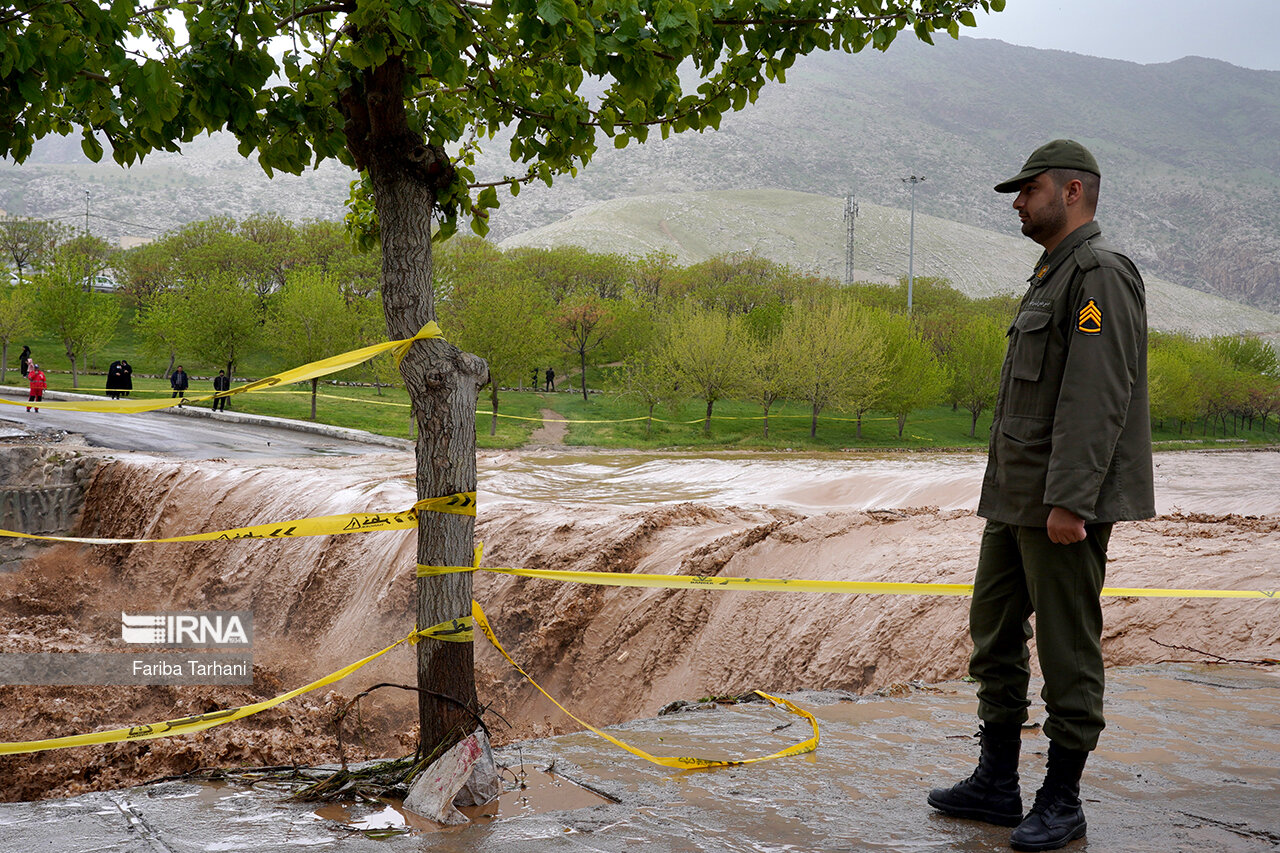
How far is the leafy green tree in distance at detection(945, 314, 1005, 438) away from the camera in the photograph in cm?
4712

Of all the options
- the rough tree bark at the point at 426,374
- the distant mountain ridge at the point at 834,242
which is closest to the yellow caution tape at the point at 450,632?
the rough tree bark at the point at 426,374

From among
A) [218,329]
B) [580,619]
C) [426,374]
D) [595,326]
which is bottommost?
[580,619]

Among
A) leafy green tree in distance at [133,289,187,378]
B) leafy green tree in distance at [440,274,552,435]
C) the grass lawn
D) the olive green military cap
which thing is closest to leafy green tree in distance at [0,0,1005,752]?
the olive green military cap

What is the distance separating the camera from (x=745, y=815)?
3.32 metres

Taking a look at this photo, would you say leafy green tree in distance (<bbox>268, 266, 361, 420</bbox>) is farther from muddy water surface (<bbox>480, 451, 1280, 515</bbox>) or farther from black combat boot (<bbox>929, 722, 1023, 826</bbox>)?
black combat boot (<bbox>929, 722, 1023, 826</bbox>)

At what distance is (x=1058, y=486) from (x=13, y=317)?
2139 inches

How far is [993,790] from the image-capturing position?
3.25 metres

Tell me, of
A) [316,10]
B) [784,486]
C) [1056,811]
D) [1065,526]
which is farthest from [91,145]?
[784,486]

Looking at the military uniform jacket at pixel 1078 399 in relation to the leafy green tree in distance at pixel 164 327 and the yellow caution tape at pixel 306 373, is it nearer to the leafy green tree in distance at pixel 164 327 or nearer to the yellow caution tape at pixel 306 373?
the yellow caution tape at pixel 306 373

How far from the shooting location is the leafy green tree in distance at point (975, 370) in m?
47.1

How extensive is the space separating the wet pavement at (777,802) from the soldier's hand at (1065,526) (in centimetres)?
101

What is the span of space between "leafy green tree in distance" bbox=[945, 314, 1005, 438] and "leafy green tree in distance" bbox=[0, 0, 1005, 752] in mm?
45250

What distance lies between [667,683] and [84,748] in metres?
4.31

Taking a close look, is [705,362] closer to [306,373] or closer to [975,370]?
[975,370]
